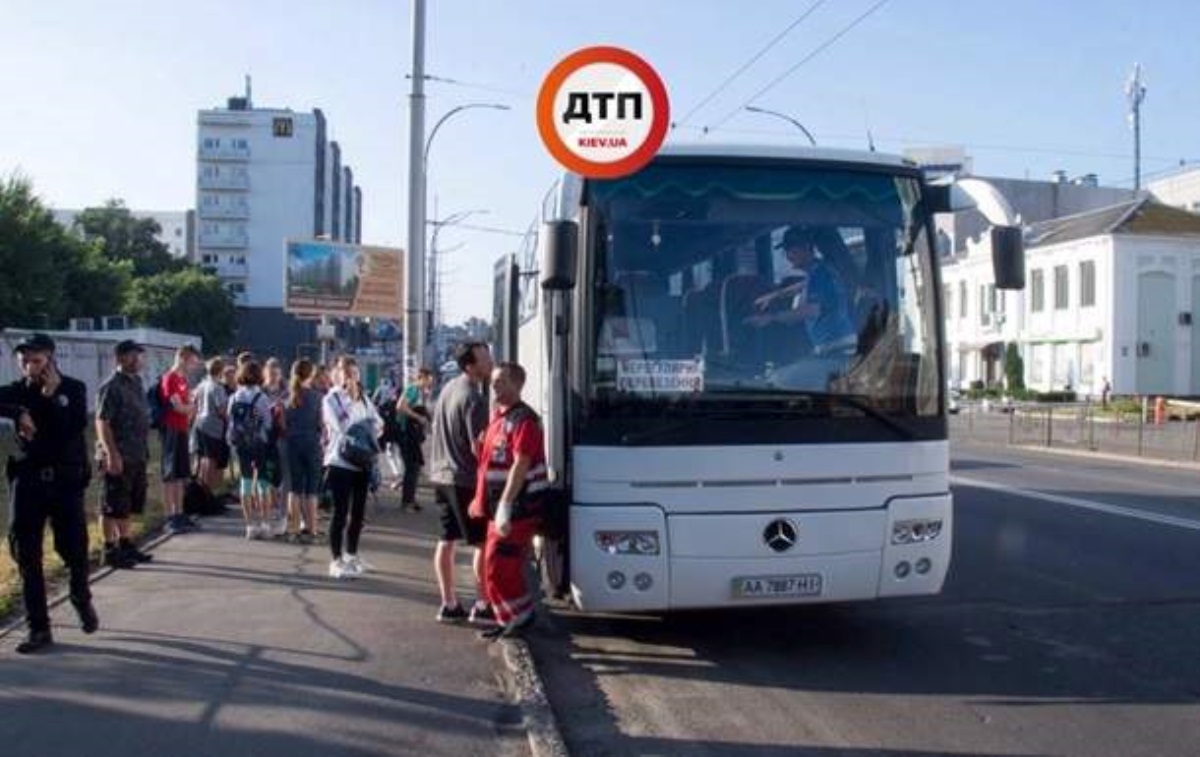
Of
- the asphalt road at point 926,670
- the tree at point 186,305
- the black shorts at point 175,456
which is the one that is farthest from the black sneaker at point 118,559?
the tree at point 186,305

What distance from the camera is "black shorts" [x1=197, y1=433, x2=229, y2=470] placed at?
13.5 metres

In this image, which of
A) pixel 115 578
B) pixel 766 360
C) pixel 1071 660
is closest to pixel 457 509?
pixel 766 360

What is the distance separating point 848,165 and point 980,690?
3.28 m

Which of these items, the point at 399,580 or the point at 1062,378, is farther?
the point at 1062,378

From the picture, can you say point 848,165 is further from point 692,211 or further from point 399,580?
point 399,580

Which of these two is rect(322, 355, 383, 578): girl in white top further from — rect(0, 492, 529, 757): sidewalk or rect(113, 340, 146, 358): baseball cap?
rect(113, 340, 146, 358): baseball cap

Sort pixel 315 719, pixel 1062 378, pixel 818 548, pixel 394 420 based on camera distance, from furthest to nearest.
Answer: pixel 1062 378 < pixel 394 420 < pixel 818 548 < pixel 315 719

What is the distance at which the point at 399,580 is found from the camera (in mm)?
10320

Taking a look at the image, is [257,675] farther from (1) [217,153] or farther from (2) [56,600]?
A: (1) [217,153]

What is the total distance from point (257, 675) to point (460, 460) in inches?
83.4

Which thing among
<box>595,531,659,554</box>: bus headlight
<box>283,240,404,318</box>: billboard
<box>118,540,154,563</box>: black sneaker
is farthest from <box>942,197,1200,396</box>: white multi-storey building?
<box>595,531,659,554</box>: bus headlight

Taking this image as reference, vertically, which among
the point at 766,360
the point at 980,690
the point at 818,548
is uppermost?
the point at 766,360

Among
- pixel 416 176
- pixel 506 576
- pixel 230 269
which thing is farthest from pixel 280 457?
pixel 230 269

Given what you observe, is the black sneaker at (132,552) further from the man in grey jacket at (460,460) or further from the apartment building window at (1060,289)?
the apartment building window at (1060,289)
